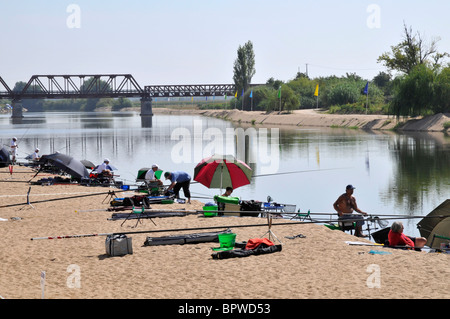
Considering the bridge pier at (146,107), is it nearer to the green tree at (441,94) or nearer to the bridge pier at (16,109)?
the bridge pier at (16,109)

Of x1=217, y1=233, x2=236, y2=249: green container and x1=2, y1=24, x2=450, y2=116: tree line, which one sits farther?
x1=2, y1=24, x2=450, y2=116: tree line

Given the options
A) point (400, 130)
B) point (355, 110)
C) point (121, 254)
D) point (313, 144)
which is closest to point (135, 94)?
point (355, 110)

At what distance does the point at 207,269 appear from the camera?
12812 millimetres

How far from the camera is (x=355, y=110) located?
95.4 meters

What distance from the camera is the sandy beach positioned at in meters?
11.2

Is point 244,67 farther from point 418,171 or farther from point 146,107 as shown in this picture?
point 418,171

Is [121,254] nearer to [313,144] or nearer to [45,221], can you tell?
[45,221]

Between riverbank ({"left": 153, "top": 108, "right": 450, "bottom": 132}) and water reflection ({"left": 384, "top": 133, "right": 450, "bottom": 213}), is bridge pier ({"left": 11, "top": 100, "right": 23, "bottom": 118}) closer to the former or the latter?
riverbank ({"left": 153, "top": 108, "right": 450, "bottom": 132})

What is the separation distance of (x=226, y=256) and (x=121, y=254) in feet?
7.12

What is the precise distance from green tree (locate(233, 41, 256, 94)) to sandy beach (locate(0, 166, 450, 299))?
11593 centimetres

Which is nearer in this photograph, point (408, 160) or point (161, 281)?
point (161, 281)

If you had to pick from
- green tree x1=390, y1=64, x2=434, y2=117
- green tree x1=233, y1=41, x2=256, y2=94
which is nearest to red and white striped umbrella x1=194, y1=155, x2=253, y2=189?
green tree x1=390, y1=64, x2=434, y2=117
